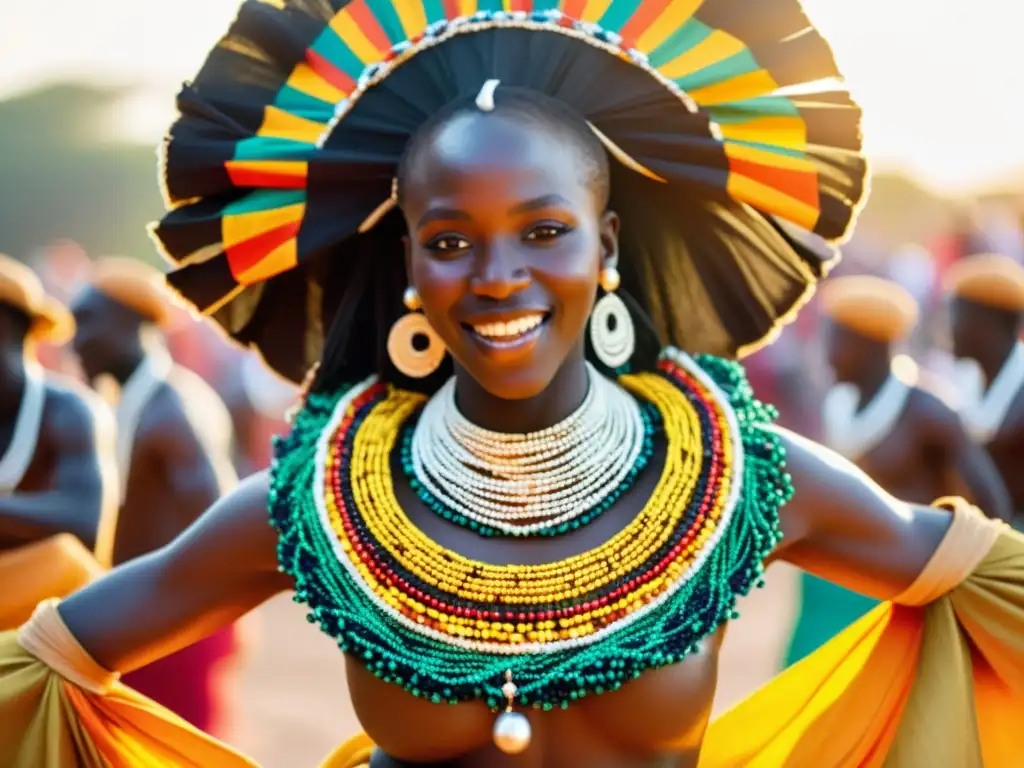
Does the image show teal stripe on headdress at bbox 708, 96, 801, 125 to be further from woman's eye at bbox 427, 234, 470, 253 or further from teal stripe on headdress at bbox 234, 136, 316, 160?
teal stripe on headdress at bbox 234, 136, 316, 160

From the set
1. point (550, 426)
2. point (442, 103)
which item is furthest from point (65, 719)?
point (442, 103)

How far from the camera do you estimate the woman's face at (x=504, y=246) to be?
7.75 ft

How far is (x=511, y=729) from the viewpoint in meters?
2.29

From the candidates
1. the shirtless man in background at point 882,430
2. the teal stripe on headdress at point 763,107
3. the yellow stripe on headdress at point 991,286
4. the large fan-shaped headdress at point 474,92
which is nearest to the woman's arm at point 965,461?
the shirtless man in background at point 882,430

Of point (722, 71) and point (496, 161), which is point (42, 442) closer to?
point (496, 161)

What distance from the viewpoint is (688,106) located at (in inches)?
102

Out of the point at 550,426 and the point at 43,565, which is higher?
the point at 550,426

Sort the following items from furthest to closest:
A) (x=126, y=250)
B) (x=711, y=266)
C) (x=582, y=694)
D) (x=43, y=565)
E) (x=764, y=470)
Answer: (x=126, y=250) → (x=43, y=565) → (x=711, y=266) → (x=764, y=470) → (x=582, y=694)

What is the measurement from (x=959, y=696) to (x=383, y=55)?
1.72 m

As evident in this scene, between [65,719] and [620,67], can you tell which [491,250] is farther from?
[65,719]

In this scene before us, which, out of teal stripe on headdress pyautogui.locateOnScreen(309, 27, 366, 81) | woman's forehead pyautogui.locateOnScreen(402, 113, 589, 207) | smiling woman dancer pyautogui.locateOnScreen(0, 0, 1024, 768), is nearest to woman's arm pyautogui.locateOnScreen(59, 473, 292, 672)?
smiling woman dancer pyautogui.locateOnScreen(0, 0, 1024, 768)

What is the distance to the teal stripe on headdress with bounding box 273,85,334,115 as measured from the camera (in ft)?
8.73

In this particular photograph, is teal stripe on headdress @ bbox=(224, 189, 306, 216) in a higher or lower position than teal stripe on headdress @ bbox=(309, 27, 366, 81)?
lower

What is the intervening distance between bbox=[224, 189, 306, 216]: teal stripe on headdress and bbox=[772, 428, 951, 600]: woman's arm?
42.4 inches
